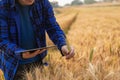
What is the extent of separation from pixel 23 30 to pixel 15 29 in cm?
7

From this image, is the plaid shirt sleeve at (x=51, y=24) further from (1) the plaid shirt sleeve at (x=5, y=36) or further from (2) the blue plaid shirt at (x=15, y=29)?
(1) the plaid shirt sleeve at (x=5, y=36)

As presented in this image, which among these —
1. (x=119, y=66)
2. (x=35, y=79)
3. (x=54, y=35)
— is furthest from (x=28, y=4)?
(x=119, y=66)

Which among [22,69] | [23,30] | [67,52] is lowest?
[22,69]

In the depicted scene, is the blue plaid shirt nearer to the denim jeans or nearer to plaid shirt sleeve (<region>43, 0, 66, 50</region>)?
plaid shirt sleeve (<region>43, 0, 66, 50</region>)

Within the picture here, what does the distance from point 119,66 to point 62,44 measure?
532mm

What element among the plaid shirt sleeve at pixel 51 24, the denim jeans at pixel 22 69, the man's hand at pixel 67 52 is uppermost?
the plaid shirt sleeve at pixel 51 24

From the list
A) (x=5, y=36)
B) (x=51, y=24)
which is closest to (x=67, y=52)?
(x=51, y=24)

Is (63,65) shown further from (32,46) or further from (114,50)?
(114,50)

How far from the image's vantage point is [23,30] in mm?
2729

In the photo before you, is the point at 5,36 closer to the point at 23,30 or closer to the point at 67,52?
the point at 23,30

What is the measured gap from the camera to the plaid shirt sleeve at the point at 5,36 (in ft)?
8.13

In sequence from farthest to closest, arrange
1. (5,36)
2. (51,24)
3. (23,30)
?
(51,24) → (23,30) → (5,36)

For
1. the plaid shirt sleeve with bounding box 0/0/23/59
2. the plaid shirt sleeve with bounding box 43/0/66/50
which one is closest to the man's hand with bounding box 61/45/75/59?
the plaid shirt sleeve with bounding box 43/0/66/50

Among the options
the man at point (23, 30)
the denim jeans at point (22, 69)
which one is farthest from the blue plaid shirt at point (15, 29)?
the denim jeans at point (22, 69)
